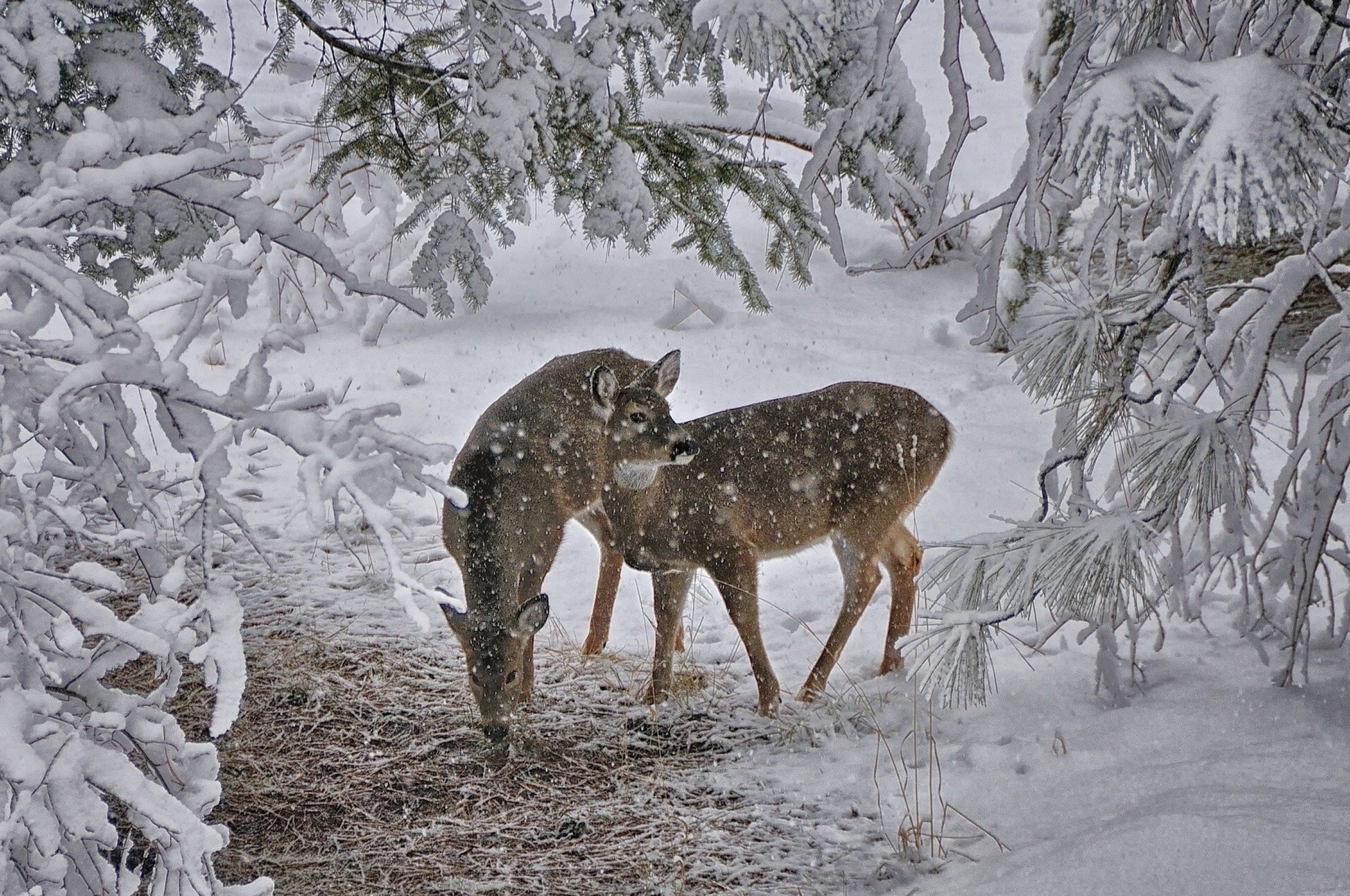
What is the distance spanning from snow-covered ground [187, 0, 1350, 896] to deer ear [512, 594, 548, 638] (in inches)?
32.0

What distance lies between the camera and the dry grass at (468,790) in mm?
3074

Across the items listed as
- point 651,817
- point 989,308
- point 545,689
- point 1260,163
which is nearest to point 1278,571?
point 989,308

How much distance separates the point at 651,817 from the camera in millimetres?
3359

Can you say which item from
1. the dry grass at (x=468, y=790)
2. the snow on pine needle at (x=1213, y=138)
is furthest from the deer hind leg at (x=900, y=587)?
the snow on pine needle at (x=1213, y=138)

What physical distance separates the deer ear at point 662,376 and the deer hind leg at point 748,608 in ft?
2.33

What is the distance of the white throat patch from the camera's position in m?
3.91

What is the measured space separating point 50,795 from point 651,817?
2019 millimetres

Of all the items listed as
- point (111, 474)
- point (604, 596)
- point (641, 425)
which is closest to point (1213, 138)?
point (641, 425)

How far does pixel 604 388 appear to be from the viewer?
383cm

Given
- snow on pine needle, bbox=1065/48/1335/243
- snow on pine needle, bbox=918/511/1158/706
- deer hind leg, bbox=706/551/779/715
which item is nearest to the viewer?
snow on pine needle, bbox=1065/48/1335/243

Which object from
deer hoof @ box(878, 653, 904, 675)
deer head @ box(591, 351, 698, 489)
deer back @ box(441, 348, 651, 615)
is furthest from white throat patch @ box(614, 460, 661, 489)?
deer hoof @ box(878, 653, 904, 675)

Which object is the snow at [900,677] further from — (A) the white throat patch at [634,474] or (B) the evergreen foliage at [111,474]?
(B) the evergreen foliage at [111,474]

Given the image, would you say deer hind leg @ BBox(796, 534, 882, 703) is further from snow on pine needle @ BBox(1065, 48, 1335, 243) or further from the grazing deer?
snow on pine needle @ BBox(1065, 48, 1335, 243)

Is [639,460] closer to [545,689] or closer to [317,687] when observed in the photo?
[545,689]
